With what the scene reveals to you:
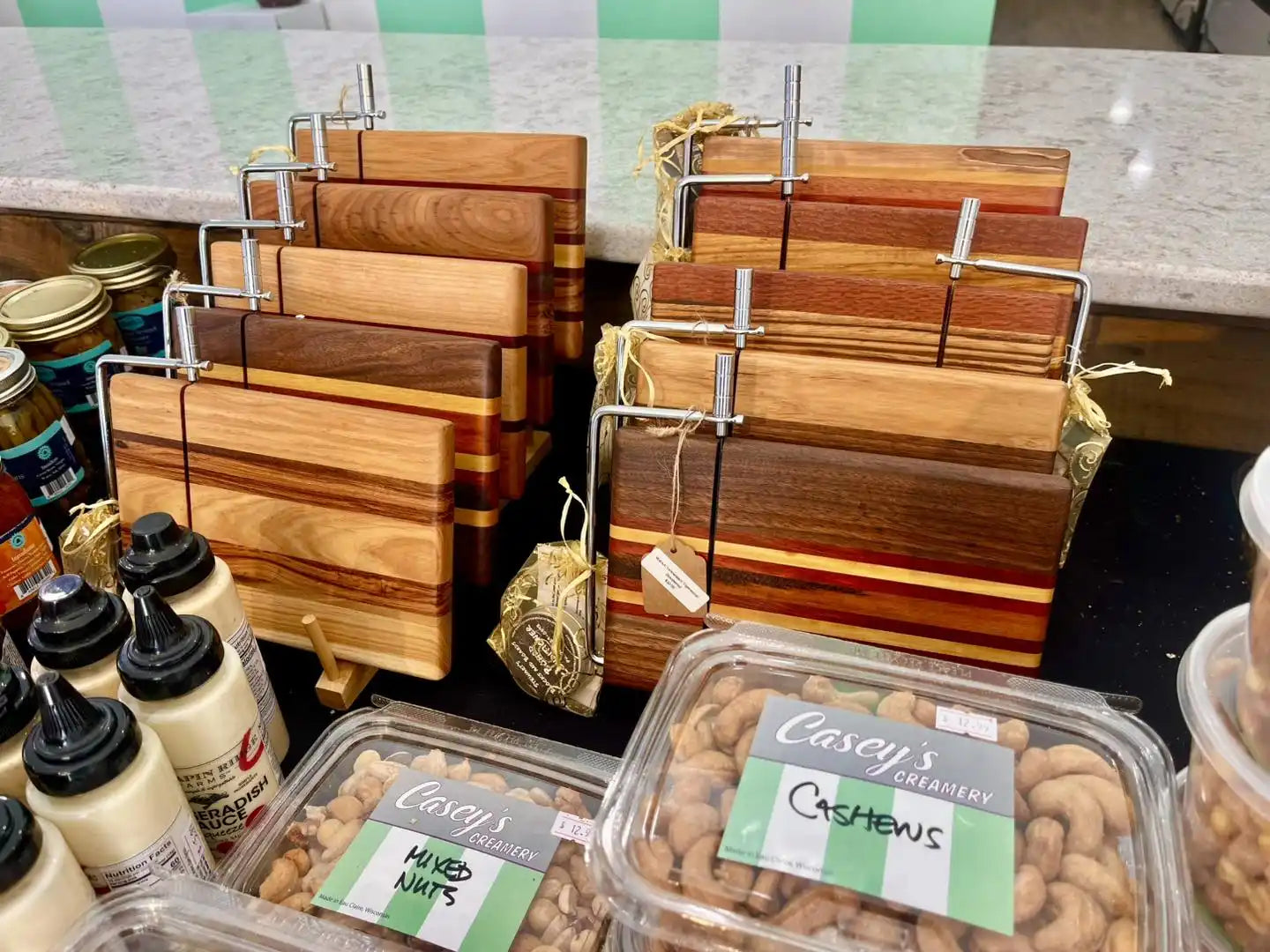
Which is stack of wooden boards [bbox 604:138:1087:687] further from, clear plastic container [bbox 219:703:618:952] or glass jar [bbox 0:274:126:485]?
glass jar [bbox 0:274:126:485]

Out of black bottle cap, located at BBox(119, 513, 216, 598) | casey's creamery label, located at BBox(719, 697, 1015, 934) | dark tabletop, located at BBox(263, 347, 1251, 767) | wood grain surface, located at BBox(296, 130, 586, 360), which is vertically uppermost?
wood grain surface, located at BBox(296, 130, 586, 360)

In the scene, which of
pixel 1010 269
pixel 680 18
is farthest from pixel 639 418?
pixel 680 18

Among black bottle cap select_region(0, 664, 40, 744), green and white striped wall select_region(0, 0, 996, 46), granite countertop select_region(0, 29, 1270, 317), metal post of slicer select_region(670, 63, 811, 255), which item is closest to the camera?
black bottle cap select_region(0, 664, 40, 744)

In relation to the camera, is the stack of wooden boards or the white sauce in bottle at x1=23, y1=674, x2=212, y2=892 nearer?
the white sauce in bottle at x1=23, y1=674, x2=212, y2=892

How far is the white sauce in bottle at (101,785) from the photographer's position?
0.46m

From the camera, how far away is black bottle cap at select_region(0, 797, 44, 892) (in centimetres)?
43

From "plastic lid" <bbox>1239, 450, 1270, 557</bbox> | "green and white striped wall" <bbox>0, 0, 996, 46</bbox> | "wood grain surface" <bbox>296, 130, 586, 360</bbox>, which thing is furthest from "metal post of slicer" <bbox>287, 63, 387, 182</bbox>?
"green and white striped wall" <bbox>0, 0, 996, 46</bbox>

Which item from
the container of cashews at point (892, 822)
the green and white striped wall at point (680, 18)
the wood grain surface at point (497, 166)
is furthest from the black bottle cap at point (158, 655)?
the green and white striped wall at point (680, 18)

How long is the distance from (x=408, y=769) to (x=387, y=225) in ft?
1.51

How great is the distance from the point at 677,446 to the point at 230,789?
13.6 inches

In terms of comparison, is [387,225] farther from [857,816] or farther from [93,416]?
[857,816]

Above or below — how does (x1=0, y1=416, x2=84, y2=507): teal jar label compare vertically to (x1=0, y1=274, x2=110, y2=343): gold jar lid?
below

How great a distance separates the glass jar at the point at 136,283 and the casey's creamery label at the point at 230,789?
56 centimetres

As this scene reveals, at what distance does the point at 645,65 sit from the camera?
1572mm
